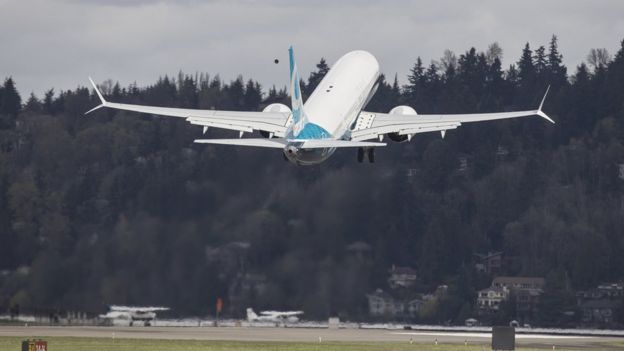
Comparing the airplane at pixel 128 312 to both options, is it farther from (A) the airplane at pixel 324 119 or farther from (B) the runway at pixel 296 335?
(A) the airplane at pixel 324 119

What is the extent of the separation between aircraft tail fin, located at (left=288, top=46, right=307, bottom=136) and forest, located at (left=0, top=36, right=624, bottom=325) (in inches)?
683

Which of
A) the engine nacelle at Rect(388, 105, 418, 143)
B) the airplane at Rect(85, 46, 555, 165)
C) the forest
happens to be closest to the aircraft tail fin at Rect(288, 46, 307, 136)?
the airplane at Rect(85, 46, 555, 165)

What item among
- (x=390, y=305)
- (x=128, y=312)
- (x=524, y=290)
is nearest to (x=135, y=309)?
(x=128, y=312)

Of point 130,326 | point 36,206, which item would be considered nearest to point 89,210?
→ point 36,206

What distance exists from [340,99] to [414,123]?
491cm

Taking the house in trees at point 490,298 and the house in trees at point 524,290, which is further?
the house in trees at point 490,298

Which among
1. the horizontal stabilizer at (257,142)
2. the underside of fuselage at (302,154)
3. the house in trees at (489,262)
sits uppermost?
the horizontal stabilizer at (257,142)

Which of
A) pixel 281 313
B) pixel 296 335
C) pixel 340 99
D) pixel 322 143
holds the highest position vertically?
pixel 340 99

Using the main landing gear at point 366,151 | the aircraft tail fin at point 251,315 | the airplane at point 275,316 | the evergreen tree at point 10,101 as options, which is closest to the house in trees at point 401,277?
the airplane at point 275,316

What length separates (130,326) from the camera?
422 feet

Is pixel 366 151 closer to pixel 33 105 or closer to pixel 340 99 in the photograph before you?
pixel 340 99

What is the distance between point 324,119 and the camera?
4500 inches

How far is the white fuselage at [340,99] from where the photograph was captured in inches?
4336

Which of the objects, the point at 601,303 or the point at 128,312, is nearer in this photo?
the point at 128,312
